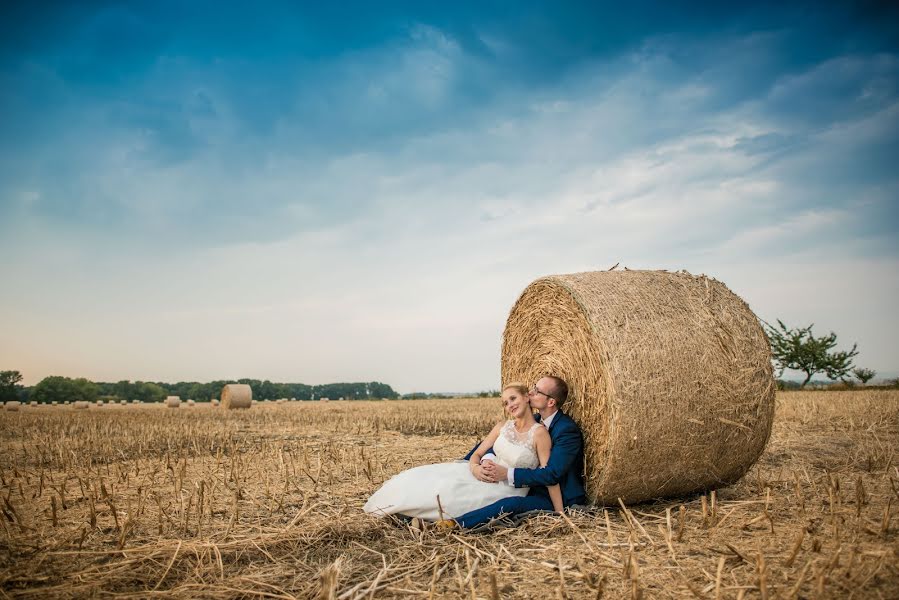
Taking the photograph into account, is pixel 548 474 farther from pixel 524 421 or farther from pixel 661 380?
pixel 661 380

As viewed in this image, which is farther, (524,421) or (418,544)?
(524,421)

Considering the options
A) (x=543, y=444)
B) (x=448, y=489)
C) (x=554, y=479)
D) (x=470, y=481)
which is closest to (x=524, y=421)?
(x=543, y=444)

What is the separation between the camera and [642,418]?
16.1 ft

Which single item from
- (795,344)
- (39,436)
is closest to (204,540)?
(39,436)

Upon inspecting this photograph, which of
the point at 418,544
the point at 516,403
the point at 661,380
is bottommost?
the point at 418,544

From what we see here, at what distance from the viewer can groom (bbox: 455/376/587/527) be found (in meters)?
4.83

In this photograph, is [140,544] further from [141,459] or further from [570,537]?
[141,459]

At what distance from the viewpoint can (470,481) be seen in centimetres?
498

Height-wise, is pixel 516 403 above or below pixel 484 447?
above

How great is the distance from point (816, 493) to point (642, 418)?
2.04 m

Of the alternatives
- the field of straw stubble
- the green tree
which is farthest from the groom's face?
the green tree

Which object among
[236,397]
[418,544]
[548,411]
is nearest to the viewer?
[418,544]

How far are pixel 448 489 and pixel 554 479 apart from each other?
0.94 m

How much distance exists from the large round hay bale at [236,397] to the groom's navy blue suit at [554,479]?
19744mm
